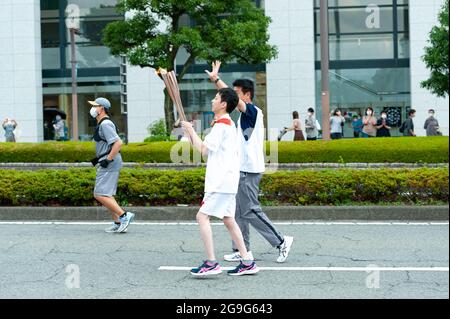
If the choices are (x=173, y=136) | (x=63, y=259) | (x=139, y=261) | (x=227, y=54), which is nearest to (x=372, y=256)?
(x=139, y=261)

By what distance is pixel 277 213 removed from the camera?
11328mm

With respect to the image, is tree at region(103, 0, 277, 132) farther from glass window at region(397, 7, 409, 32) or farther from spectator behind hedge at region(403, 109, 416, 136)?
glass window at region(397, 7, 409, 32)

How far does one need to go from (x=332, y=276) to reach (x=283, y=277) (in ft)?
1.52

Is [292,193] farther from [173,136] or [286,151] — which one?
[173,136]

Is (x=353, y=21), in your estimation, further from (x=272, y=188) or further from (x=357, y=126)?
(x=272, y=188)

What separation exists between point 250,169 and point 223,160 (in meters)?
0.71

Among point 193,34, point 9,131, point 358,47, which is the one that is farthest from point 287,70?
point 9,131

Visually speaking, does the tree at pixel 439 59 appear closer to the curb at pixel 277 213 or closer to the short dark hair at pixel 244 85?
the curb at pixel 277 213

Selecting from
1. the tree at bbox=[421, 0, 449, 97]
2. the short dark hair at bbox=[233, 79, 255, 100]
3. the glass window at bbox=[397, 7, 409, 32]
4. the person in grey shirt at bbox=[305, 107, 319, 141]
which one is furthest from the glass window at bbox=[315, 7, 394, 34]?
the short dark hair at bbox=[233, 79, 255, 100]

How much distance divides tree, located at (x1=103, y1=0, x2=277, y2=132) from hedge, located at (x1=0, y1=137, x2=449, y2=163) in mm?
6438

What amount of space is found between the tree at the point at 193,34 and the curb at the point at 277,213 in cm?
1280

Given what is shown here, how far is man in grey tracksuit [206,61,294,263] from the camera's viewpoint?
745 cm
